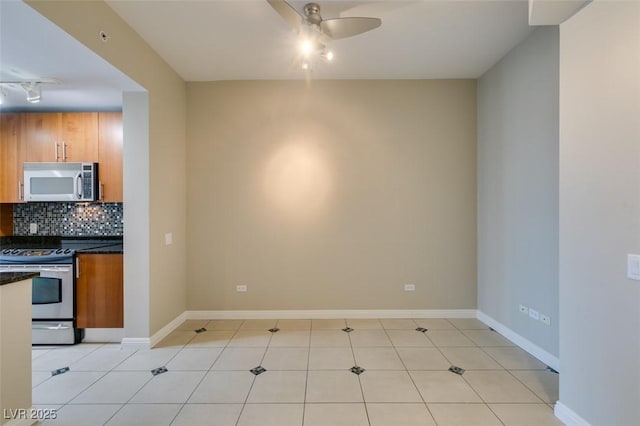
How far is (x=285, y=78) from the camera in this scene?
3928 millimetres

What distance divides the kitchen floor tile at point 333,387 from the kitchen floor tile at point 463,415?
1.76ft

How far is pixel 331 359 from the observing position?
115 inches

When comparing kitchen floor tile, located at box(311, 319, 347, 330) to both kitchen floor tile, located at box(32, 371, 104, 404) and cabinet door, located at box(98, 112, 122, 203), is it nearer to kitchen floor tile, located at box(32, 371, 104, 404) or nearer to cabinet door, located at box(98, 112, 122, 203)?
kitchen floor tile, located at box(32, 371, 104, 404)

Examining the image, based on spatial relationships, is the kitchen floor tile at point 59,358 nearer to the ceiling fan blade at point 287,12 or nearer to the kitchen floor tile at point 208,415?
the kitchen floor tile at point 208,415

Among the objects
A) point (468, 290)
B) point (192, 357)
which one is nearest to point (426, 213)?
point (468, 290)

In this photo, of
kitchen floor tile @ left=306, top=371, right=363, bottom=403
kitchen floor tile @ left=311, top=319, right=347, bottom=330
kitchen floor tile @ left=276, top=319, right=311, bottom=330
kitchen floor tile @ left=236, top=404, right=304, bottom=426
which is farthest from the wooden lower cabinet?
kitchen floor tile @ left=306, top=371, right=363, bottom=403

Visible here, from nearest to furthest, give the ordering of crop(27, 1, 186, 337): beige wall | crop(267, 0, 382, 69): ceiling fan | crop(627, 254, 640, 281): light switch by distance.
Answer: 1. crop(627, 254, 640, 281): light switch
2. crop(267, 0, 382, 69): ceiling fan
3. crop(27, 1, 186, 337): beige wall

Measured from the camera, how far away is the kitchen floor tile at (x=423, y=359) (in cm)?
278

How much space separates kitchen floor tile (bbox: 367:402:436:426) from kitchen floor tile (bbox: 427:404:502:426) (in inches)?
2.8

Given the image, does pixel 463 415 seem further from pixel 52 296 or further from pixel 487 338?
pixel 52 296

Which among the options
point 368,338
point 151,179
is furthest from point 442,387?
point 151,179

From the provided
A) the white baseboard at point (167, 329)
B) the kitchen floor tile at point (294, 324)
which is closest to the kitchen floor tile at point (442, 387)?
the kitchen floor tile at point (294, 324)

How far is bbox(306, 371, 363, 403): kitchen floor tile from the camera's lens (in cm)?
231

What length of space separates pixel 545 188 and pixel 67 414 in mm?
4152
